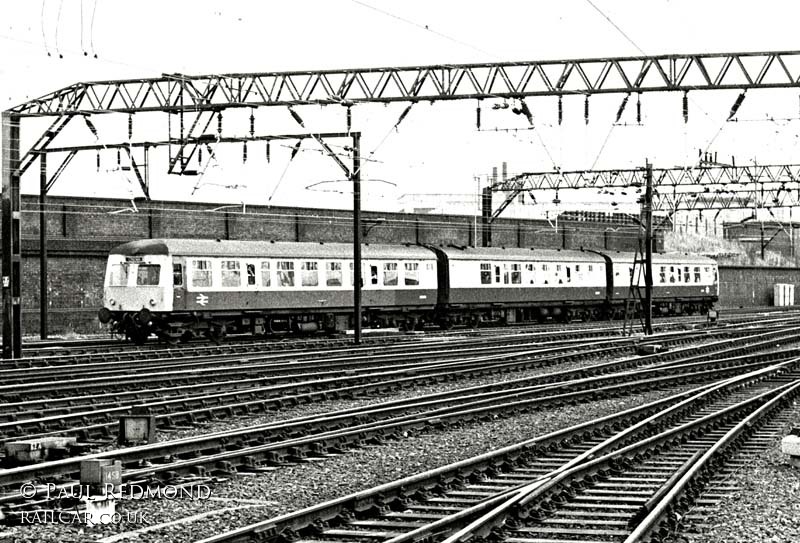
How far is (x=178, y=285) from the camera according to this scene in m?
35.4

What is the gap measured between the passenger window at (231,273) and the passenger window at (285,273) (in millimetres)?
1750

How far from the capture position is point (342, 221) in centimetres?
5488

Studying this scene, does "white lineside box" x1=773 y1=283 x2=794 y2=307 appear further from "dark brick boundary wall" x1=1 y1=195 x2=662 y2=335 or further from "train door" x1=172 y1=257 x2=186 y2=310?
"train door" x1=172 y1=257 x2=186 y2=310

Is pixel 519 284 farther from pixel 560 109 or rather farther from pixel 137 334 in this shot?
pixel 560 109

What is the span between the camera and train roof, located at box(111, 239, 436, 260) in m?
35.9

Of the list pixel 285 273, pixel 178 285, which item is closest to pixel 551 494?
pixel 178 285

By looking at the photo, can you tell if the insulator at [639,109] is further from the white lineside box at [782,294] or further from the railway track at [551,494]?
the white lineside box at [782,294]

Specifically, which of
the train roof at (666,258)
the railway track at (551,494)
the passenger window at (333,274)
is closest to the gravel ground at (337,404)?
the railway track at (551,494)

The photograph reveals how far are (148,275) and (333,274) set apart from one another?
7319 millimetres

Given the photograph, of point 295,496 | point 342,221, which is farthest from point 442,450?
point 342,221

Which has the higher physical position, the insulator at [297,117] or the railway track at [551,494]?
the insulator at [297,117]

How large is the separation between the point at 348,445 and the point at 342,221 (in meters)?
40.3

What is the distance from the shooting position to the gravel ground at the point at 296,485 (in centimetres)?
965

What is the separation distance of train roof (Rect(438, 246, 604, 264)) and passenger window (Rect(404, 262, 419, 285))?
75.6 inches
